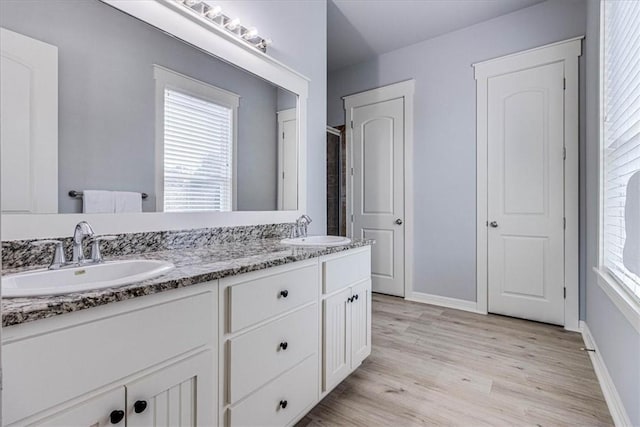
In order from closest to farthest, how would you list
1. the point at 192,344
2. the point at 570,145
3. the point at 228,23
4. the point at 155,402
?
the point at 155,402 < the point at 192,344 < the point at 228,23 < the point at 570,145

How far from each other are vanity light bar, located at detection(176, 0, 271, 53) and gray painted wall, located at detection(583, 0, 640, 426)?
2.13 metres

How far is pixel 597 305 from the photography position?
217 centimetres

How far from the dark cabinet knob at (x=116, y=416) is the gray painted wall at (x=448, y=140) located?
3073 mm

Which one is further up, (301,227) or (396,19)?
(396,19)

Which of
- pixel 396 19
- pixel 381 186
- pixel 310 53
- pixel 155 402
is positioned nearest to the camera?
pixel 155 402

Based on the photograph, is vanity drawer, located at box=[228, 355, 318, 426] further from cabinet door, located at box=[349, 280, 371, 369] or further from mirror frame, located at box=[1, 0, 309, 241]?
mirror frame, located at box=[1, 0, 309, 241]

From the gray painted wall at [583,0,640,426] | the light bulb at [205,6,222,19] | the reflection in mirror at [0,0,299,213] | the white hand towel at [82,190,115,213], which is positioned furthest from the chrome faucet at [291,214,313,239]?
the gray painted wall at [583,0,640,426]

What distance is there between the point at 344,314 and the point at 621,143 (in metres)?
1.67

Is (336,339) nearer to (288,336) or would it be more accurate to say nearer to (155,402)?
(288,336)

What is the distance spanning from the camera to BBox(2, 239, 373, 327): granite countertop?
2.38ft

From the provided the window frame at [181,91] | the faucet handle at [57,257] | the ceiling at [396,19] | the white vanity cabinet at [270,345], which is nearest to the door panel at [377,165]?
the ceiling at [396,19]

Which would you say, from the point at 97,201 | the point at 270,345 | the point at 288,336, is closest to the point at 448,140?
the point at 288,336

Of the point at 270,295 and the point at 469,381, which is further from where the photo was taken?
the point at 469,381

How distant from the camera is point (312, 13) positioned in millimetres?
2586
